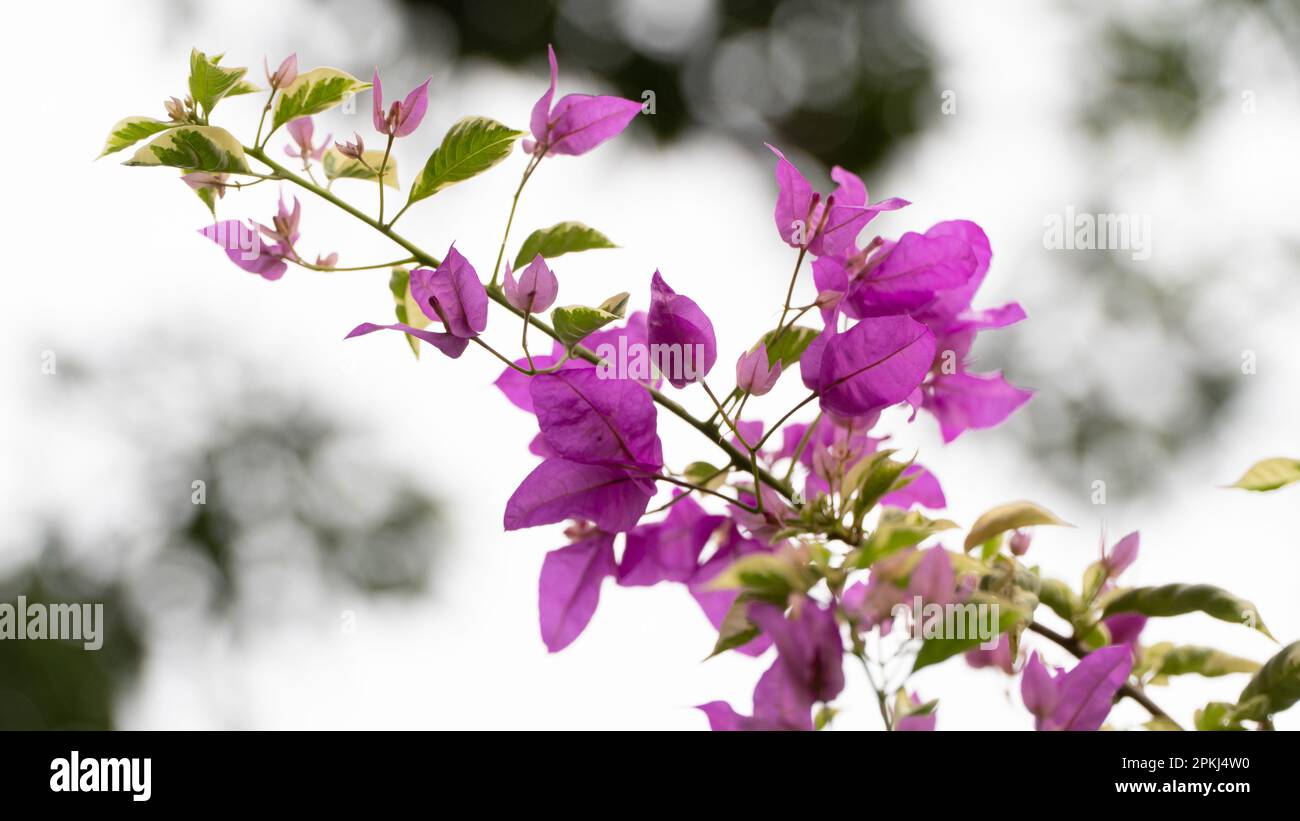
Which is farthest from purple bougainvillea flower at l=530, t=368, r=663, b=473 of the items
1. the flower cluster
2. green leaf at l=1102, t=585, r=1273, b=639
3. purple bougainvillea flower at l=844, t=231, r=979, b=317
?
green leaf at l=1102, t=585, r=1273, b=639

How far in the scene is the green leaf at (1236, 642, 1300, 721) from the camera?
0.38 meters

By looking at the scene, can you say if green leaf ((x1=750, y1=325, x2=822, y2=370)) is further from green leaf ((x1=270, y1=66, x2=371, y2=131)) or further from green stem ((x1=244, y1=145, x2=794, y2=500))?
green leaf ((x1=270, y1=66, x2=371, y2=131))

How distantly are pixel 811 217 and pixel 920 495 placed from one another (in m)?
0.14

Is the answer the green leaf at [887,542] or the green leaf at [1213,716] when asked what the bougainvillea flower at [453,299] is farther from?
the green leaf at [1213,716]

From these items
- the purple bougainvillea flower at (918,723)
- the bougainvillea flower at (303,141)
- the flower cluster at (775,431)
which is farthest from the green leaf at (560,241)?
the purple bougainvillea flower at (918,723)

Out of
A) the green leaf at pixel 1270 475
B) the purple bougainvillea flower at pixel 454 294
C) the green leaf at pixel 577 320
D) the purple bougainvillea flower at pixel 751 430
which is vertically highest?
the purple bougainvillea flower at pixel 454 294

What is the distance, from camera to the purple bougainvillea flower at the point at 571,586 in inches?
16.2

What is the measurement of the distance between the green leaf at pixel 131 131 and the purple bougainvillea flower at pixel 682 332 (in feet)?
0.62

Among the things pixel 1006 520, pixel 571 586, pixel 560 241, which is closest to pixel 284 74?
pixel 560 241

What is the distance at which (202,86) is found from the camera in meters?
0.38

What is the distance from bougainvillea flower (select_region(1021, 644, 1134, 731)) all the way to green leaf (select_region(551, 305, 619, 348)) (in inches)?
7.2

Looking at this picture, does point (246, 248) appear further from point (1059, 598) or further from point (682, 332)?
point (1059, 598)

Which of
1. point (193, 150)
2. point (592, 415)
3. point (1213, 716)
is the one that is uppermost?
point (193, 150)

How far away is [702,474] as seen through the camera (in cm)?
39
